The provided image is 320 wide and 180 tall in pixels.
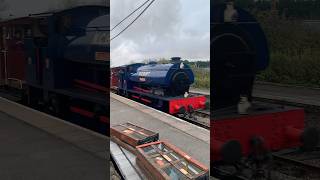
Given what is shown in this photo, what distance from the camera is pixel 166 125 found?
132 centimetres

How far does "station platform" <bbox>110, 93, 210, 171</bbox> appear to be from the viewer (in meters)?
1.24

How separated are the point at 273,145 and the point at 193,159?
0.24 metres

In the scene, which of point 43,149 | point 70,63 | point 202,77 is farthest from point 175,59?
point 43,149

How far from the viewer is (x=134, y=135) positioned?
1430 millimetres

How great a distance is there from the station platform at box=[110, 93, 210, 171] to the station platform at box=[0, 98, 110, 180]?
0.30 m

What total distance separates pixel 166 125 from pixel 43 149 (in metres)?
0.74

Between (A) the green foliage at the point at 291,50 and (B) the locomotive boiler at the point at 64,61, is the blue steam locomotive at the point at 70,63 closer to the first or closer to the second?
(B) the locomotive boiler at the point at 64,61

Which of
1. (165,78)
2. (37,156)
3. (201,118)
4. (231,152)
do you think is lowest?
(37,156)

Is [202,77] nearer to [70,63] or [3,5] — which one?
[70,63]

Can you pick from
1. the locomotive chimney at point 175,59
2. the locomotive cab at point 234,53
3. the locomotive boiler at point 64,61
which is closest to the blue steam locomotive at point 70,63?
the locomotive boiler at point 64,61

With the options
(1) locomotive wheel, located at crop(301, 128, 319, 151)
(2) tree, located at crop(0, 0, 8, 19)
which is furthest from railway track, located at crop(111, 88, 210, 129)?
(2) tree, located at crop(0, 0, 8, 19)

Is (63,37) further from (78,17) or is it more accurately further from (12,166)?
(12,166)

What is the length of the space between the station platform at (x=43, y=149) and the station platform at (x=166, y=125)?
299mm

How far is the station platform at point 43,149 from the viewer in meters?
1.75
